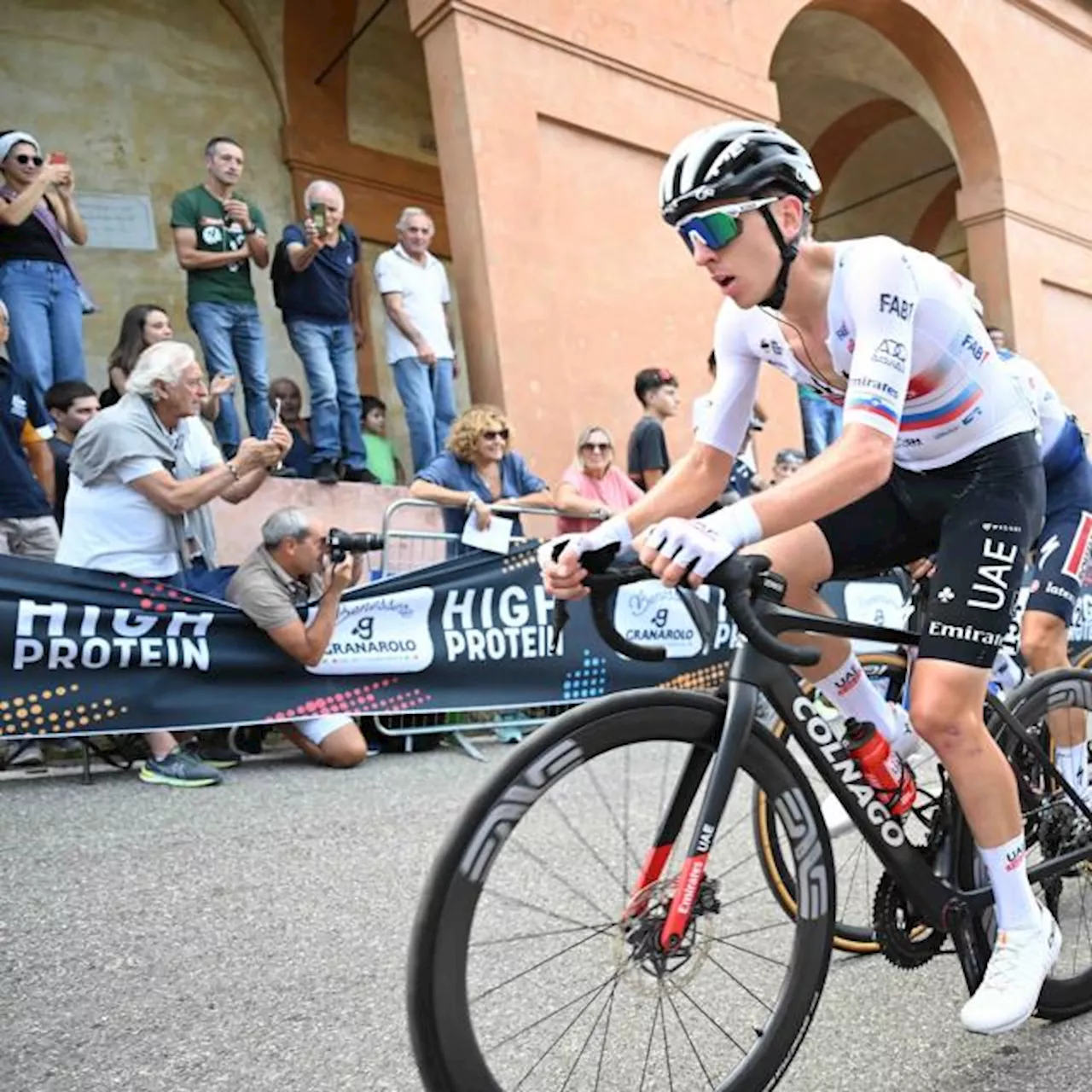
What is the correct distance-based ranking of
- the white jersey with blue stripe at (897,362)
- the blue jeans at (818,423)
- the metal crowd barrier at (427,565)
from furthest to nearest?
the blue jeans at (818,423), the metal crowd barrier at (427,565), the white jersey with blue stripe at (897,362)

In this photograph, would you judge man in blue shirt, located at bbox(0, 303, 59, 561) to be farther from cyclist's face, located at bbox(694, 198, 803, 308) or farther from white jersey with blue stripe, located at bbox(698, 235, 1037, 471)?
cyclist's face, located at bbox(694, 198, 803, 308)

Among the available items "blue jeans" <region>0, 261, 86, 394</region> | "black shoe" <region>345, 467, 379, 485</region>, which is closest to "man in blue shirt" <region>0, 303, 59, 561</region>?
"blue jeans" <region>0, 261, 86, 394</region>

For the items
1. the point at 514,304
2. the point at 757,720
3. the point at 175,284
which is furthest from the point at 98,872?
the point at 175,284

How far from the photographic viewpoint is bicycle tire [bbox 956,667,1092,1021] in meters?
2.54

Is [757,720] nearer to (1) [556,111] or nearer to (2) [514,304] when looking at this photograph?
(2) [514,304]

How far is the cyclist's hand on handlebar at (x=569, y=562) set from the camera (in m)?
2.17

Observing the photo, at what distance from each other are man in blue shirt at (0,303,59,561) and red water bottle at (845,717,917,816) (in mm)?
4367

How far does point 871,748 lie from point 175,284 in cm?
1224

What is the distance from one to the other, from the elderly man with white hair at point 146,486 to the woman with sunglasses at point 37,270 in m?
1.46

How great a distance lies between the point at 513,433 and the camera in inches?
353

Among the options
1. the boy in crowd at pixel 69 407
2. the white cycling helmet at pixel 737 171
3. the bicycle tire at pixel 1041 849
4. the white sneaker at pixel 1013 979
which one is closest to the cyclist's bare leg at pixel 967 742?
the bicycle tire at pixel 1041 849

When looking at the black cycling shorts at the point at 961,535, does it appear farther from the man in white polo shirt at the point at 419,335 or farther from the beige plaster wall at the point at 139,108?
the beige plaster wall at the point at 139,108

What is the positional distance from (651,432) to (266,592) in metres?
3.47

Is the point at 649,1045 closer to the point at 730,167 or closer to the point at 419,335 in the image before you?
the point at 730,167
